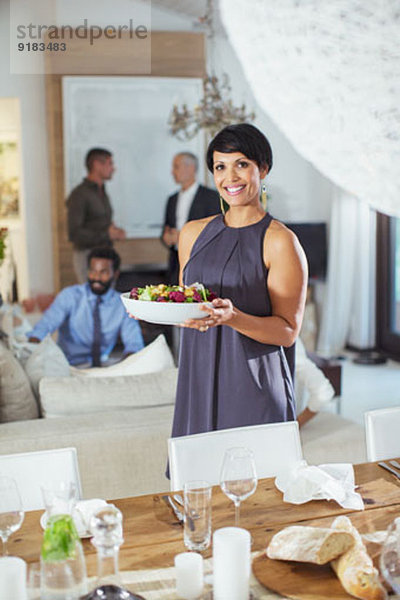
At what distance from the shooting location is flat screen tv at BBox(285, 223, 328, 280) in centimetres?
712

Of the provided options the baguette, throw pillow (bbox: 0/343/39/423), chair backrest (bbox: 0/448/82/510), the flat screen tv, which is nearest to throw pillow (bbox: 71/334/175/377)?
throw pillow (bbox: 0/343/39/423)

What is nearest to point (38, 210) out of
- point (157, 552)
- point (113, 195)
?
point (113, 195)

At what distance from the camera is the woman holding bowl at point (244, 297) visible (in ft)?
7.13

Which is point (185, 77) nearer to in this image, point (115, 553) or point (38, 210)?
point (38, 210)

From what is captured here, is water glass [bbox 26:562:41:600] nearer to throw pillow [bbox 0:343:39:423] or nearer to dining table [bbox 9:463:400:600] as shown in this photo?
dining table [bbox 9:463:400:600]

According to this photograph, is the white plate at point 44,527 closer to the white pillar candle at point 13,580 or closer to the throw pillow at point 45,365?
the white pillar candle at point 13,580

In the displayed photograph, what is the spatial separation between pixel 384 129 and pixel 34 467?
109 cm

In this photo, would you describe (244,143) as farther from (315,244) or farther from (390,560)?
(315,244)

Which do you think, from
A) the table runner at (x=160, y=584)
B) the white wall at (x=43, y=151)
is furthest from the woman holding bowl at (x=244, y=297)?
the white wall at (x=43, y=151)

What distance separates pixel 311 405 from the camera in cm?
301

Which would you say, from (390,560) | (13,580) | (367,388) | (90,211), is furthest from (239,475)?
(90,211)

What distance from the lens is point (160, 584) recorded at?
4.64ft

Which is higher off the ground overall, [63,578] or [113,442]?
[63,578]

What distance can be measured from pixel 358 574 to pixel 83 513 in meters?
0.56
